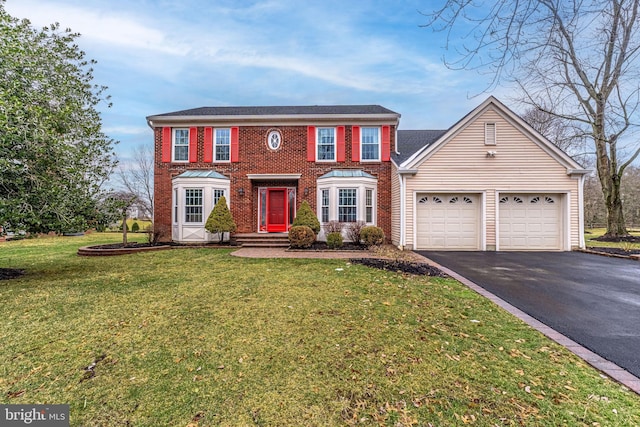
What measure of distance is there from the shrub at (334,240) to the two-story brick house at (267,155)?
1.72 m

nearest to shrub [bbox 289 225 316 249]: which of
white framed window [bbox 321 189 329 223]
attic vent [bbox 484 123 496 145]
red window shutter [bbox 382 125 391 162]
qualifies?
white framed window [bbox 321 189 329 223]

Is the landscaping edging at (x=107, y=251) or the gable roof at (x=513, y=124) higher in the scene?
the gable roof at (x=513, y=124)

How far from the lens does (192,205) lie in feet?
40.3

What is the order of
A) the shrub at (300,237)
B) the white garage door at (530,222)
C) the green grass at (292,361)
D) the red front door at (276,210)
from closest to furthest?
1. the green grass at (292,361)
2. the shrub at (300,237)
3. the white garage door at (530,222)
4. the red front door at (276,210)

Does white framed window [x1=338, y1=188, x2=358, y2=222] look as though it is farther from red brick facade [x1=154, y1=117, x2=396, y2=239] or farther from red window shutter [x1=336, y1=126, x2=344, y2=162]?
red window shutter [x1=336, y1=126, x2=344, y2=162]

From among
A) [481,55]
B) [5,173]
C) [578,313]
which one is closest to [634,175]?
[578,313]

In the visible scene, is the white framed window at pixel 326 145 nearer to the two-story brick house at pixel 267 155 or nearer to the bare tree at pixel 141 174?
the two-story brick house at pixel 267 155

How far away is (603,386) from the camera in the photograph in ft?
7.90

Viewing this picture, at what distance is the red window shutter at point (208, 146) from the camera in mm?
13148

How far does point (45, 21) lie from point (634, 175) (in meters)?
44.2

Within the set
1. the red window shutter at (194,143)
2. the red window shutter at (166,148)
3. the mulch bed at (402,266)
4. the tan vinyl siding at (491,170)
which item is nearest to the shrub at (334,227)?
the tan vinyl siding at (491,170)

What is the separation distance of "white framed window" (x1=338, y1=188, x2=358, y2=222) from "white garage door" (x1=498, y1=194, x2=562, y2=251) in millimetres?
5897

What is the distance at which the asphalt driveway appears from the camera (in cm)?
336

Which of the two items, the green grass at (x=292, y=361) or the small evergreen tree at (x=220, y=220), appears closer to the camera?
the green grass at (x=292, y=361)
